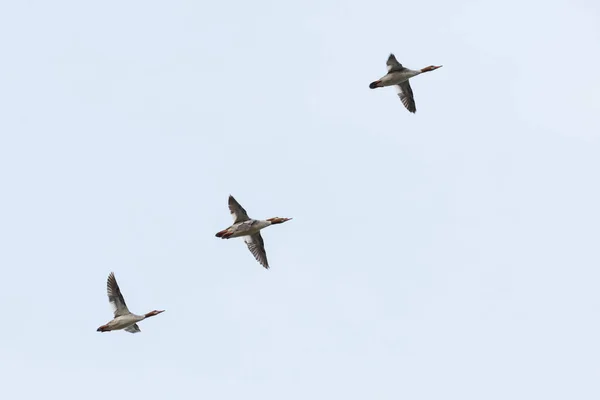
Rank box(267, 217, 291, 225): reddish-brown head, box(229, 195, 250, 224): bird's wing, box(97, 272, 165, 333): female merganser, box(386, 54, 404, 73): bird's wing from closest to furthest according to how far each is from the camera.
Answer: box(97, 272, 165, 333): female merganser < box(229, 195, 250, 224): bird's wing < box(267, 217, 291, 225): reddish-brown head < box(386, 54, 404, 73): bird's wing

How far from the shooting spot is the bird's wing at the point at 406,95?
79188 mm

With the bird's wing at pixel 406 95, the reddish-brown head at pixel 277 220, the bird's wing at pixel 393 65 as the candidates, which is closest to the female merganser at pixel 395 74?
the bird's wing at pixel 393 65

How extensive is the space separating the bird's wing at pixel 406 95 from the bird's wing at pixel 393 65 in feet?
13.9

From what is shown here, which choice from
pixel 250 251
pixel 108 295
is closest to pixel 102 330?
pixel 108 295

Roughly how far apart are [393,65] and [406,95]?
520cm

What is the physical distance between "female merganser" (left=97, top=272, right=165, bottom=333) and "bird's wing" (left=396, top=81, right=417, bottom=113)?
25417mm

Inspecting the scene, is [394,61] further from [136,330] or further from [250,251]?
[136,330]

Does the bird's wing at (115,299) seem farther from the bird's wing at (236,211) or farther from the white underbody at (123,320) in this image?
the bird's wing at (236,211)

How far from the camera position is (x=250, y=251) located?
70.3 meters

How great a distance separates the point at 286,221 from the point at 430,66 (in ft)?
53.7

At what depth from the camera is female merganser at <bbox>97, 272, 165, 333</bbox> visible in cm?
6662

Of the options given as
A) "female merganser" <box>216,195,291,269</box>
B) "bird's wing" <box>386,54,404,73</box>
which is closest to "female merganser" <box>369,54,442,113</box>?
"bird's wing" <box>386,54,404,73</box>

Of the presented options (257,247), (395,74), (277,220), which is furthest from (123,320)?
(395,74)

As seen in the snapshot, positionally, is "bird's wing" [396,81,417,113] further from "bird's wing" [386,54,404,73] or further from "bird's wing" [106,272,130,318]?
"bird's wing" [106,272,130,318]
